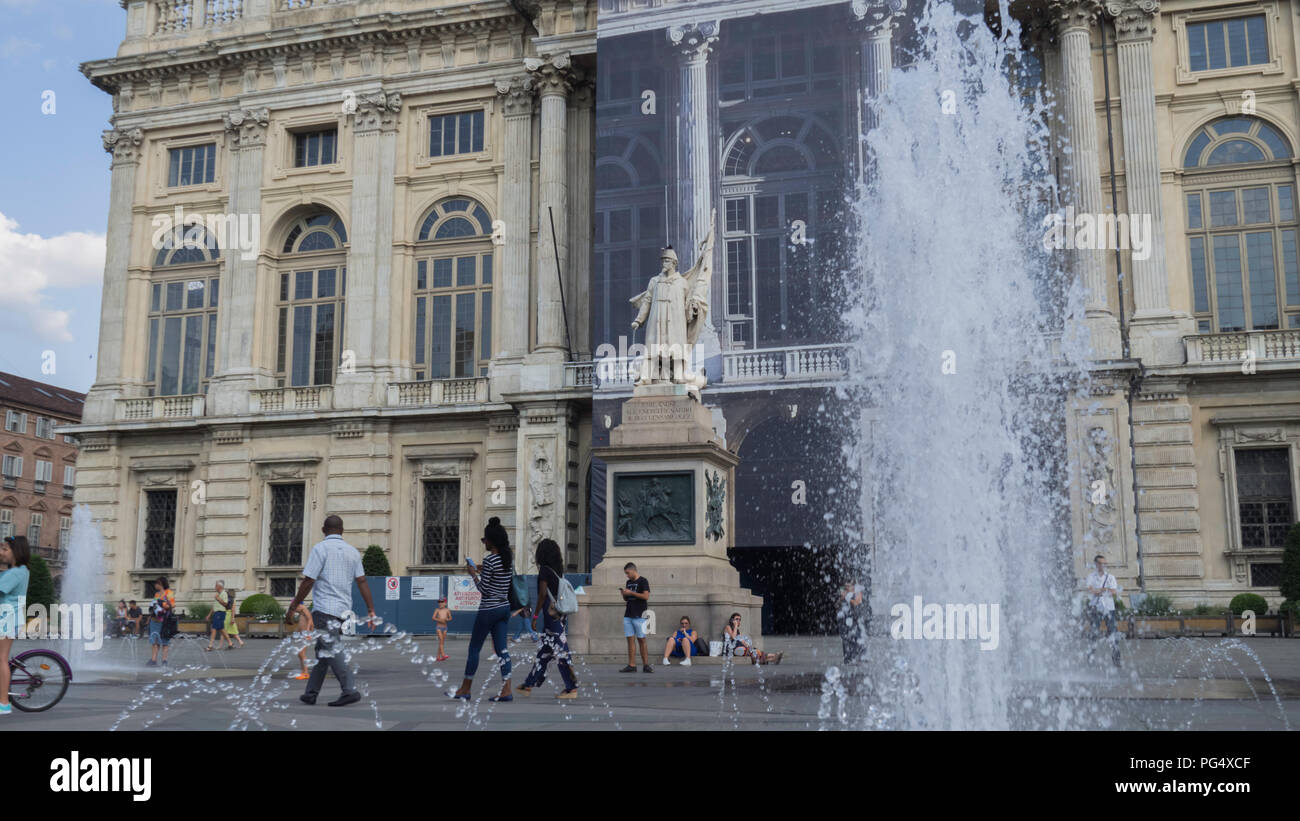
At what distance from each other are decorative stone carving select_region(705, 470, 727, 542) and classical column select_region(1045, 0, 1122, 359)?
1499cm

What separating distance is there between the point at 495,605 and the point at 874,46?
22.8m

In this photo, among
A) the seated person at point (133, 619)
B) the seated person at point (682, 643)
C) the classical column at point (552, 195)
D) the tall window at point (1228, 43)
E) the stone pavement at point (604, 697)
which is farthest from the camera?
the seated person at point (133, 619)

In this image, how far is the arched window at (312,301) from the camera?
37.3 m

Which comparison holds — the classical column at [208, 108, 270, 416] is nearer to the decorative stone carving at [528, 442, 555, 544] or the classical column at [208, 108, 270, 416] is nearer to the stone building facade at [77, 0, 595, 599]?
the stone building facade at [77, 0, 595, 599]

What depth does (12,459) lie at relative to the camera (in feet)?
228

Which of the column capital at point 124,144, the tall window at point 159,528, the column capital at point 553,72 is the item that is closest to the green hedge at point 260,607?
the tall window at point 159,528

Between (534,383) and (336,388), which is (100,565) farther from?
(534,383)

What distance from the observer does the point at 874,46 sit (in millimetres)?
30297

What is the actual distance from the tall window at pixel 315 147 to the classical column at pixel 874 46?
1714cm

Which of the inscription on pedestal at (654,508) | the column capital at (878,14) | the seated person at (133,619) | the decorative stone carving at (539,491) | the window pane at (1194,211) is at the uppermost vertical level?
the column capital at (878,14)

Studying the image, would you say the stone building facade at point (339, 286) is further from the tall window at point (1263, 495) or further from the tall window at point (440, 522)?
the tall window at point (1263, 495)

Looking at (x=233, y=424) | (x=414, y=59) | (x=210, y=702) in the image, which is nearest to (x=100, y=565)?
(x=233, y=424)

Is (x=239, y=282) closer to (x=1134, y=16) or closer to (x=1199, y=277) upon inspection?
(x=1134, y=16)
